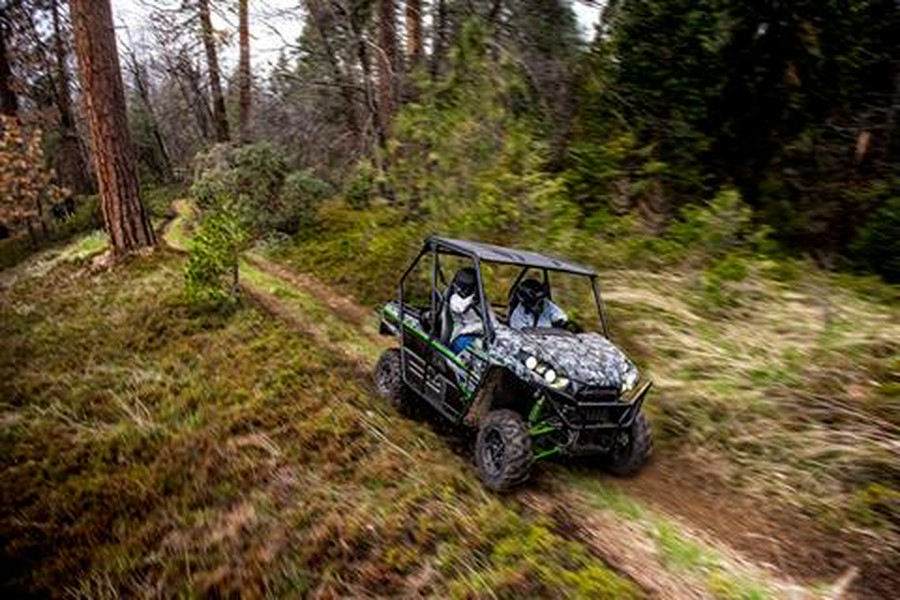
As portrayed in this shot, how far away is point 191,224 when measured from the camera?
17109 millimetres

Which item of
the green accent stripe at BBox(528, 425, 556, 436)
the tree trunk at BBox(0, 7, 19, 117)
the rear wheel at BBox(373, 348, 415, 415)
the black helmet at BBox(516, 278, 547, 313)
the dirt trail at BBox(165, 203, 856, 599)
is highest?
the tree trunk at BBox(0, 7, 19, 117)

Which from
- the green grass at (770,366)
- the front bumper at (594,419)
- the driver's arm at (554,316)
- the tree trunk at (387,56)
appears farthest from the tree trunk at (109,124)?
the front bumper at (594,419)

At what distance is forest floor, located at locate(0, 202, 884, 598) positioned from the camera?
11.7 feet

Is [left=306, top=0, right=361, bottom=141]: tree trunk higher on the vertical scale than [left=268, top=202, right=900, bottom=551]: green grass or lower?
higher

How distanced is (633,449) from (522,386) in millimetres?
1114

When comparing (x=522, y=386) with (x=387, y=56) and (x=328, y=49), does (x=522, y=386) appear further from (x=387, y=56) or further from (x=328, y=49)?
(x=328, y=49)

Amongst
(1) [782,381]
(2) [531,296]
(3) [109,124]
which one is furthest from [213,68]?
(1) [782,381]

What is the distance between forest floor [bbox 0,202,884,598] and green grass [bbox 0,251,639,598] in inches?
0.6

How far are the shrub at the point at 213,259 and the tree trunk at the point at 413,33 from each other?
6151 mm

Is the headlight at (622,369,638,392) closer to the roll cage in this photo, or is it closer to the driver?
the roll cage

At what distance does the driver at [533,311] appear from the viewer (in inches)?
246

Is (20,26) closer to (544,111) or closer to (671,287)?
(544,111)

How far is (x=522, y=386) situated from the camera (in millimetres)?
5418

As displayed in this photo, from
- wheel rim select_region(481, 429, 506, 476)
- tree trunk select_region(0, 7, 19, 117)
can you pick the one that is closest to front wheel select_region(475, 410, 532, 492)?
wheel rim select_region(481, 429, 506, 476)
